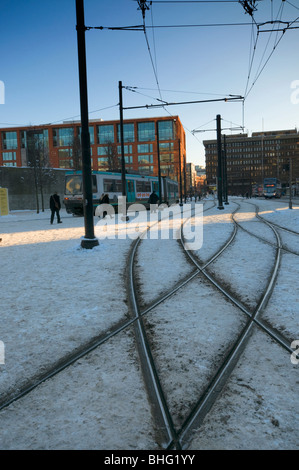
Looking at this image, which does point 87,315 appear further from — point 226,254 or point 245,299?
point 226,254

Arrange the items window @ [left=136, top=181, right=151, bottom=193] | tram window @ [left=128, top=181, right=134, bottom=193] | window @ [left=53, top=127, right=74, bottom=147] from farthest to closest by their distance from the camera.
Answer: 1. window @ [left=53, top=127, right=74, bottom=147]
2. window @ [left=136, top=181, right=151, bottom=193]
3. tram window @ [left=128, top=181, right=134, bottom=193]

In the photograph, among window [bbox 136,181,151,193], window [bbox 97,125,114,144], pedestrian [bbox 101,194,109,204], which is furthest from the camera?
window [bbox 97,125,114,144]

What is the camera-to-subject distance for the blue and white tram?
2316 cm

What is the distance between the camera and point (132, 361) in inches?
123

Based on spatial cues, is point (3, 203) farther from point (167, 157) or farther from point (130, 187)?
point (167, 157)

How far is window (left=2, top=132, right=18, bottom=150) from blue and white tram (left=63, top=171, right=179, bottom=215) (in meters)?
72.4

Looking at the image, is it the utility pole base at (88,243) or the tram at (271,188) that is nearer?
the utility pole base at (88,243)

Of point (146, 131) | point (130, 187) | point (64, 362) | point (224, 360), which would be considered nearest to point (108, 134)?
point (146, 131)

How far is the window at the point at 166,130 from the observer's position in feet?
286

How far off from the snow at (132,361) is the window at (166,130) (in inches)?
3356

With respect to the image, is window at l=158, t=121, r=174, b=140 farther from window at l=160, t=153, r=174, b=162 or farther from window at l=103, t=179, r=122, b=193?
window at l=103, t=179, r=122, b=193

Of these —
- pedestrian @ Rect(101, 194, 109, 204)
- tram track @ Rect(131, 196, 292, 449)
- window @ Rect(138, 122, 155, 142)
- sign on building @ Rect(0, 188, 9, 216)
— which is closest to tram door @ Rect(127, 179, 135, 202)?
pedestrian @ Rect(101, 194, 109, 204)

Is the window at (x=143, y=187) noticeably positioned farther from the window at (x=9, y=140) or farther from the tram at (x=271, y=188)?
the window at (x=9, y=140)

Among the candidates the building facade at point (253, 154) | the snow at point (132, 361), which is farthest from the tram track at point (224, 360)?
the building facade at point (253, 154)
